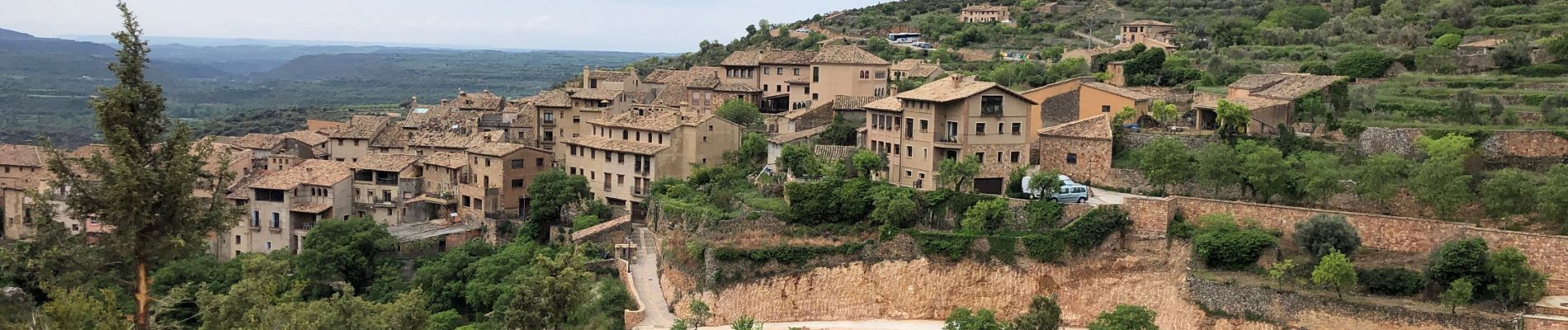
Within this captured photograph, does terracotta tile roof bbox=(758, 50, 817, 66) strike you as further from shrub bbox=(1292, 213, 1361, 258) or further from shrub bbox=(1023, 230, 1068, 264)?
shrub bbox=(1292, 213, 1361, 258)

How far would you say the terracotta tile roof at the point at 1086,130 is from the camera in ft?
138

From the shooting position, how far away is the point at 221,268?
4941 cm

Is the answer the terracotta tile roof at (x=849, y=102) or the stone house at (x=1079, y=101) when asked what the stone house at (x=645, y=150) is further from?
the stone house at (x=1079, y=101)

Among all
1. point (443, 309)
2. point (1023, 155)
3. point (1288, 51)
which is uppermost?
point (1288, 51)

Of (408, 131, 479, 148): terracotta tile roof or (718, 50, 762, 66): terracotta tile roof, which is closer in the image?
(408, 131, 479, 148): terracotta tile roof

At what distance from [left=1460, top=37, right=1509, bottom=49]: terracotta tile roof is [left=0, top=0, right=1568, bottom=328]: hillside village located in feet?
3.61

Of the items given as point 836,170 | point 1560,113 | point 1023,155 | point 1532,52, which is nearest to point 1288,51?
point 1532,52

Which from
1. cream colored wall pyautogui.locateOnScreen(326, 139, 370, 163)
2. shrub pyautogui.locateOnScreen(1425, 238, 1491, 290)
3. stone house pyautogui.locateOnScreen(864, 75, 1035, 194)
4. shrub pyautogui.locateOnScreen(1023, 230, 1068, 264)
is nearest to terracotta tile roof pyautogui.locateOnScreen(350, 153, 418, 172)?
cream colored wall pyautogui.locateOnScreen(326, 139, 370, 163)

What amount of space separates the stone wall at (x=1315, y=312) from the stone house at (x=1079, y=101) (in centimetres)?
1356

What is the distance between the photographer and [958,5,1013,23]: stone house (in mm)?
101000

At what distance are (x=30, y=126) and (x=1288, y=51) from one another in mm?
110154

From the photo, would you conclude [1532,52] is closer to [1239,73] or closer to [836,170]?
[1239,73]

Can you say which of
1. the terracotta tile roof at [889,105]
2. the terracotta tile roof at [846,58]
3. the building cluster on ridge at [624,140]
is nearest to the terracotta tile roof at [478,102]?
the building cluster on ridge at [624,140]

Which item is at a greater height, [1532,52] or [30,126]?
[1532,52]
